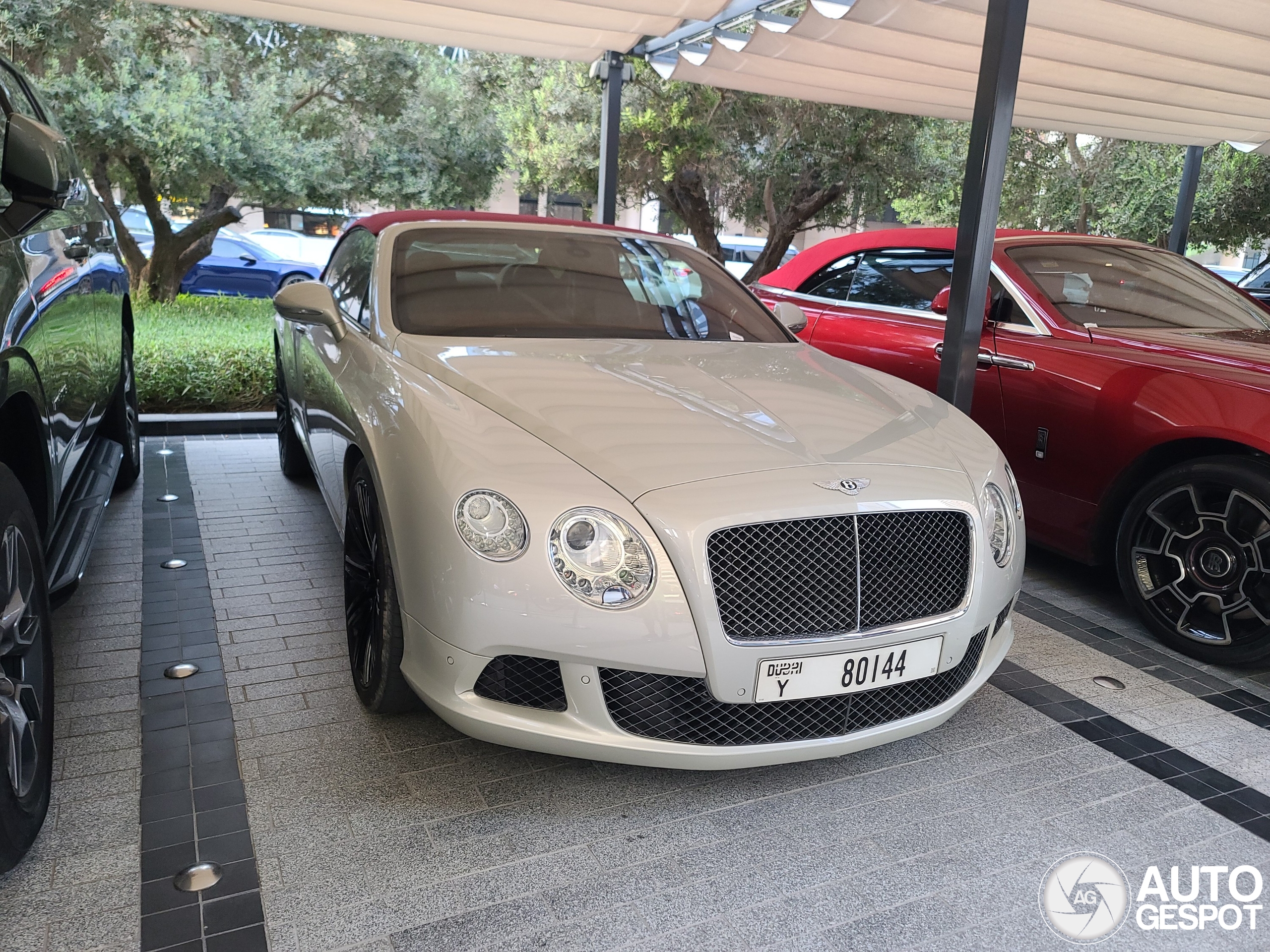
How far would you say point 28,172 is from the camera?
7.45 ft

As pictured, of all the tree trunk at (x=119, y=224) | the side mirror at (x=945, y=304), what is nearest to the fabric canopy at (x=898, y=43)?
the side mirror at (x=945, y=304)

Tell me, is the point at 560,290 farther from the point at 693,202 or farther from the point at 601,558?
the point at 693,202

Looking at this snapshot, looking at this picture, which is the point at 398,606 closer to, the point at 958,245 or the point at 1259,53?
the point at 958,245

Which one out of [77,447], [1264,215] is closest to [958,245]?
[77,447]

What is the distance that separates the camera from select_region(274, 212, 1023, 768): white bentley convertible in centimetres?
211

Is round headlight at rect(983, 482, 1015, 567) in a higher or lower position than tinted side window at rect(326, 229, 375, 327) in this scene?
lower

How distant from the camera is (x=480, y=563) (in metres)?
2.10

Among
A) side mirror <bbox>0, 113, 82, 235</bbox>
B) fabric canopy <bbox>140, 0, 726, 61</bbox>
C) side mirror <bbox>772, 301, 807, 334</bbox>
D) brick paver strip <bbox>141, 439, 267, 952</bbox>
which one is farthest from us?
fabric canopy <bbox>140, 0, 726, 61</bbox>

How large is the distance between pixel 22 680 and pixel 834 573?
1.78m

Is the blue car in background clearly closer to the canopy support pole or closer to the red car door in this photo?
the canopy support pole

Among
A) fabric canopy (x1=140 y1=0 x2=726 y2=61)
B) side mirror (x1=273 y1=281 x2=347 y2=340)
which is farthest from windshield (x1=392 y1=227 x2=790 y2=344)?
fabric canopy (x1=140 y1=0 x2=726 y2=61)

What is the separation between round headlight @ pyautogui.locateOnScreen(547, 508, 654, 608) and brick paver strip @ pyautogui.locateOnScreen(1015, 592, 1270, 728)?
225 cm

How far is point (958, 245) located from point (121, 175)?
10761mm

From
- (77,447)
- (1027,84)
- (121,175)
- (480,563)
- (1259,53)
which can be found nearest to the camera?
(480,563)
